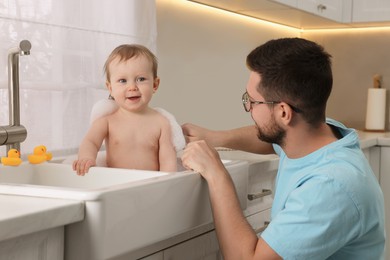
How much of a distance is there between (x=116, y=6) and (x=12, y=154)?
33.2 inches

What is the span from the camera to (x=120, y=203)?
108 cm

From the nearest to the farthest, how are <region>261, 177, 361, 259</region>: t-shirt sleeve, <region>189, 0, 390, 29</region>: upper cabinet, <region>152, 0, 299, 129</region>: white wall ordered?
<region>261, 177, 361, 259</region>: t-shirt sleeve
<region>152, 0, 299, 129</region>: white wall
<region>189, 0, 390, 29</region>: upper cabinet

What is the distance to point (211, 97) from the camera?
9.66ft

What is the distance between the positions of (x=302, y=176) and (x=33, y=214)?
0.66 m

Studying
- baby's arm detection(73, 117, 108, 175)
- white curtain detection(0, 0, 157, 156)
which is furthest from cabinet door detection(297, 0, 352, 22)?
baby's arm detection(73, 117, 108, 175)

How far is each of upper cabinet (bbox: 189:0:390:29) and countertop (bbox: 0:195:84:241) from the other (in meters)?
1.83

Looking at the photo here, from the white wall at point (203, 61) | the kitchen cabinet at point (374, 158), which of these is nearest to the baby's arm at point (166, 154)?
the white wall at point (203, 61)

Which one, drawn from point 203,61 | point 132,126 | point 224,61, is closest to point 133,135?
point 132,126

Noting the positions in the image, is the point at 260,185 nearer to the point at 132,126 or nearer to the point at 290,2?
the point at 132,126

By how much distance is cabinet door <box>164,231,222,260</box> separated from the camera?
1.39 metres

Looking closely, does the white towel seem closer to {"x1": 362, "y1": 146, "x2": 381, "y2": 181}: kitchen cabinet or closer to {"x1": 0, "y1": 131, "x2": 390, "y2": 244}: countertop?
{"x1": 0, "y1": 131, "x2": 390, "y2": 244}: countertop

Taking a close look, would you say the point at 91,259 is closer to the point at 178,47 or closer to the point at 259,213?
the point at 259,213

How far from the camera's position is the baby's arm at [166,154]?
159 centimetres

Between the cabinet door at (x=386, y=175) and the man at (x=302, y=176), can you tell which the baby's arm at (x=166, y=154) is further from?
the cabinet door at (x=386, y=175)
